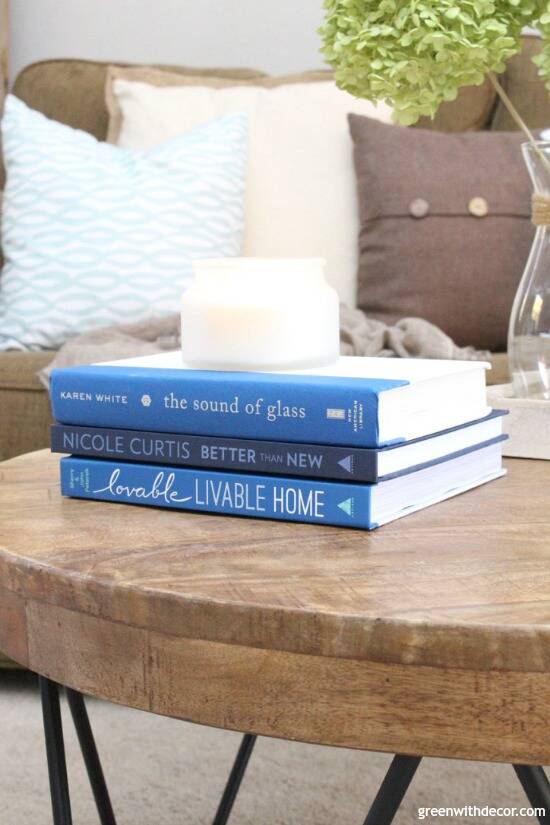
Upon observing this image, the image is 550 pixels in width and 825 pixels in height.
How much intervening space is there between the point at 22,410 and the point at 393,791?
1.23 meters

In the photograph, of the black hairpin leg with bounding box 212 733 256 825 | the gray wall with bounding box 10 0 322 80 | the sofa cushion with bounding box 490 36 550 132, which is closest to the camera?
the black hairpin leg with bounding box 212 733 256 825

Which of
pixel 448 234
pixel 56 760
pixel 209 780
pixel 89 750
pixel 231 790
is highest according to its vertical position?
pixel 448 234

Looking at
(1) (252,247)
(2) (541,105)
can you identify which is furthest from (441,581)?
(2) (541,105)

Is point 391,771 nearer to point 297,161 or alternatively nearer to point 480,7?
point 480,7

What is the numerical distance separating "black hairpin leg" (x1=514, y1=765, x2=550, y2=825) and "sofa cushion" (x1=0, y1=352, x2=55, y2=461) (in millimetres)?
1081

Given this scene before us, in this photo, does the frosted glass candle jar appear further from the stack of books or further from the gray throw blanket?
the gray throw blanket

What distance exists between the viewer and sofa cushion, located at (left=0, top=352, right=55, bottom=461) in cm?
179

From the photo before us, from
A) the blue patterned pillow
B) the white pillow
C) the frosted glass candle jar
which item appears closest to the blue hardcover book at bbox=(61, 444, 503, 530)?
the frosted glass candle jar

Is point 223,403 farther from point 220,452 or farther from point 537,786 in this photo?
point 537,786

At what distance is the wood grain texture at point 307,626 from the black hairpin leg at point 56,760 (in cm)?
13

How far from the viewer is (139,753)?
151 centimetres

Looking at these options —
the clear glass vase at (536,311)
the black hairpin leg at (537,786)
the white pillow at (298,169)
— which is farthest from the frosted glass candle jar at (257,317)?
the white pillow at (298,169)

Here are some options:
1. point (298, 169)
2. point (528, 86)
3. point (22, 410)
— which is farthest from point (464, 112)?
point (22, 410)

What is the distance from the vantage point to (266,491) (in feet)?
2.43
